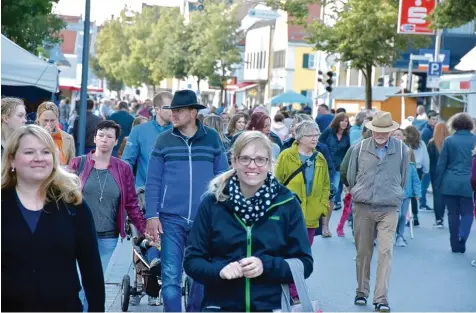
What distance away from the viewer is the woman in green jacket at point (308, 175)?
11250 millimetres

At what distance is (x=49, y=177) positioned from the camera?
17.6 feet

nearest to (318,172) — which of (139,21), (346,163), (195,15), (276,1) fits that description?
(346,163)

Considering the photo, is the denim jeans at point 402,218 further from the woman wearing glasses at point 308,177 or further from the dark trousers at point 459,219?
the woman wearing glasses at point 308,177

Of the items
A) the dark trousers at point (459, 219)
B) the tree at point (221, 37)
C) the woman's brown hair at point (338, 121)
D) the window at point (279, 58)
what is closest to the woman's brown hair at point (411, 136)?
the woman's brown hair at point (338, 121)

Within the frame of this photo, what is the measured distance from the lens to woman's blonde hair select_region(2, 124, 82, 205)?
5.34 metres

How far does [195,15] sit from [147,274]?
7918 centimetres

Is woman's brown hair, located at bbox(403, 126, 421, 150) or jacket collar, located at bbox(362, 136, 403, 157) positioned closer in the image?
jacket collar, located at bbox(362, 136, 403, 157)

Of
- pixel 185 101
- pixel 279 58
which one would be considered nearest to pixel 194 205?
pixel 185 101

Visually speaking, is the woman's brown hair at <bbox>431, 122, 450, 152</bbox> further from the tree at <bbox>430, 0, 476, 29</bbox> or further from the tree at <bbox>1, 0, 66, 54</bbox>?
the tree at <bbox>1, 0, 66, 54</bbox>

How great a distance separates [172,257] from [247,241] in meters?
3.32

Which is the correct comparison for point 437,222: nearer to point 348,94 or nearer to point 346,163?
point 346,163

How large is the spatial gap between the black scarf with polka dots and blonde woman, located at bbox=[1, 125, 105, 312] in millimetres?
636

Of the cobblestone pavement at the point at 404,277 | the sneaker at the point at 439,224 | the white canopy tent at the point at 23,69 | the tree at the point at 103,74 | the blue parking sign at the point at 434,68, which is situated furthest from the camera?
the tree at the point at 103,74

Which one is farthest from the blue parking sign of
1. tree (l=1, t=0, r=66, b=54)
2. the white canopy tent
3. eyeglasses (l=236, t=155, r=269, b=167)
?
eyeglasses (l=236, t=155, r=269, b=167)
